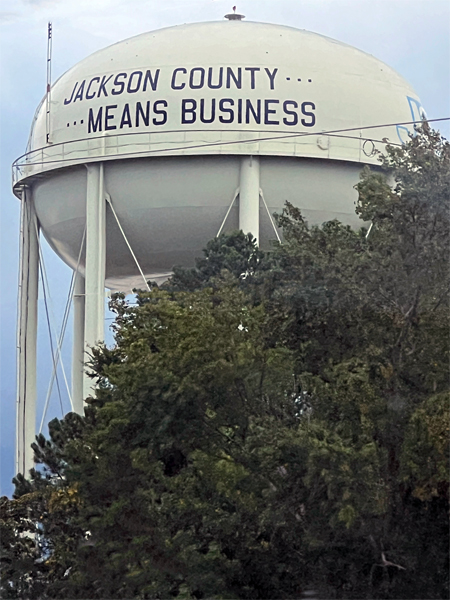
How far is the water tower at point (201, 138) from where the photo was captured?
2706 centimetres

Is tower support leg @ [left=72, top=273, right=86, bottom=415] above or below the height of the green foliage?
above

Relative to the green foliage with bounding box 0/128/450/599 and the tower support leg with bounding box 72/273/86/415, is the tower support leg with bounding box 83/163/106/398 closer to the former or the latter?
the tower support leg with bounding box 72/273/86/415

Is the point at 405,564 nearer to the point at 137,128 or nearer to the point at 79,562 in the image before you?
the point at 79,562

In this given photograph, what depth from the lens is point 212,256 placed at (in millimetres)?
25875

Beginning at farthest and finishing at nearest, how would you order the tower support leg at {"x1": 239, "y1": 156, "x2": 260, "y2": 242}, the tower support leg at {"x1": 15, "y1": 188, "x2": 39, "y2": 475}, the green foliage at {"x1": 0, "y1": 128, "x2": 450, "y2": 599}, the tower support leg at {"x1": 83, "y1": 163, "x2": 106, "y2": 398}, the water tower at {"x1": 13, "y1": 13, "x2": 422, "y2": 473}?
the tower support leg at {"x1": 15, "y1": 188, "x2": 39, "y2": 475}, the tower support leg at {"x1": 83, "y1": 163, "x2": 106, "y2": 398}, the water tower at {"x1": 13, "y1": 13, "x2": 422, "y2": 473}, the tower support leg at {"x1": 239, "y1": 156, "x2": 260, "y2": 242}, the green foliage at {"x1": 0, "y1": 128, "x2": 450, "y2": 599}

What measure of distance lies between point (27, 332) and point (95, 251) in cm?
392

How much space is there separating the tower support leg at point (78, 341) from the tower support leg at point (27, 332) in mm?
1054

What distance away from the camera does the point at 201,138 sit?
1060 inches

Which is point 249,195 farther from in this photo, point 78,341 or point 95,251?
point 78,341

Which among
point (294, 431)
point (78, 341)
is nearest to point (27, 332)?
point (78, 341)

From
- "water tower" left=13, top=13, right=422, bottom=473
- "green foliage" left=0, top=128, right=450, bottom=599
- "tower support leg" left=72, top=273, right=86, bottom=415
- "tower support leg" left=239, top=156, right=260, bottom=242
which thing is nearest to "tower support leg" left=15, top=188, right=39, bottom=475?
"tower support leg" left=72, top=273, right=86, bottom=415

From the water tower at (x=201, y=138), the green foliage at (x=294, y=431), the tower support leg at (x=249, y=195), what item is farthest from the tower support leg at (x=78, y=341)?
the green foliage at (x=294, y=431)

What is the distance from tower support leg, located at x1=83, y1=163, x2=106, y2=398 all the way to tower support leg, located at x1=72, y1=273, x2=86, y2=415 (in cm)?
339

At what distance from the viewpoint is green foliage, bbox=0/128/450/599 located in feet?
61.8
